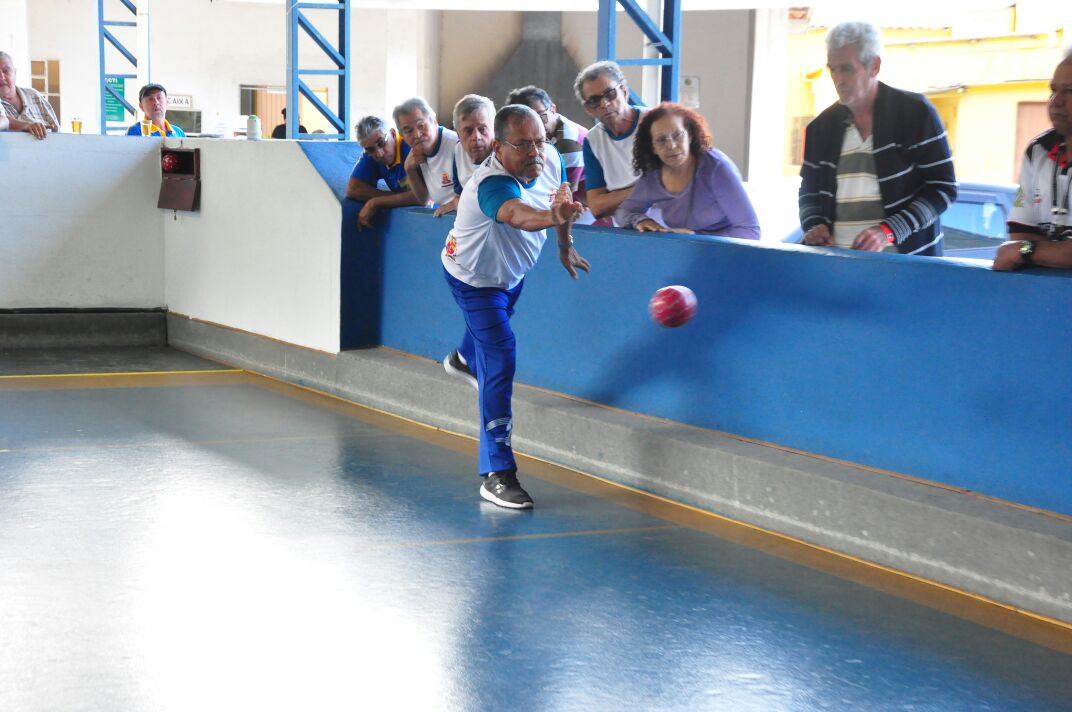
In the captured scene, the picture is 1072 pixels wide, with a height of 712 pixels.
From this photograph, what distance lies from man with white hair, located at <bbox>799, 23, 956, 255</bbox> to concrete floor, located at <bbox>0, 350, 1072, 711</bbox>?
137 cm

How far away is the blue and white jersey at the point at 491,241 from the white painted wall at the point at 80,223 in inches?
198

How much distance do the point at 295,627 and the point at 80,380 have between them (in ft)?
16.4

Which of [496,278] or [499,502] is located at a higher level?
[496,278]

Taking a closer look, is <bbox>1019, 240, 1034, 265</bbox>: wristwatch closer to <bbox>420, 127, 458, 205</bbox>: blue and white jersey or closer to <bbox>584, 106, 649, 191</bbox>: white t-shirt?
<bbox>584, 106, 649, 191</bbox>: white t-shirt

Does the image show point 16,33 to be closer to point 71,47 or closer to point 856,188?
point 71,47

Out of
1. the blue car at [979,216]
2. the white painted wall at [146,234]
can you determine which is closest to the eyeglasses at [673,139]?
the white painted wall at [146,234]

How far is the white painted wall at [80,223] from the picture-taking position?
9.55 meters

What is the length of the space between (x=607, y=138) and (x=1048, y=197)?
2306mm

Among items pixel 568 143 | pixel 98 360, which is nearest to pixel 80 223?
pixel 98 360

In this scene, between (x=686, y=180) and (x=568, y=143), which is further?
(x=568, y=143)

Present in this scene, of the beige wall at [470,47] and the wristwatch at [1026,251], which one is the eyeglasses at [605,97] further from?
the beige wall at [470,47]

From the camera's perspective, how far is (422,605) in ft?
14.0

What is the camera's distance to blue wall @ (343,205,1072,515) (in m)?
4.36

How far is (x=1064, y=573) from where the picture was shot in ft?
13.3
